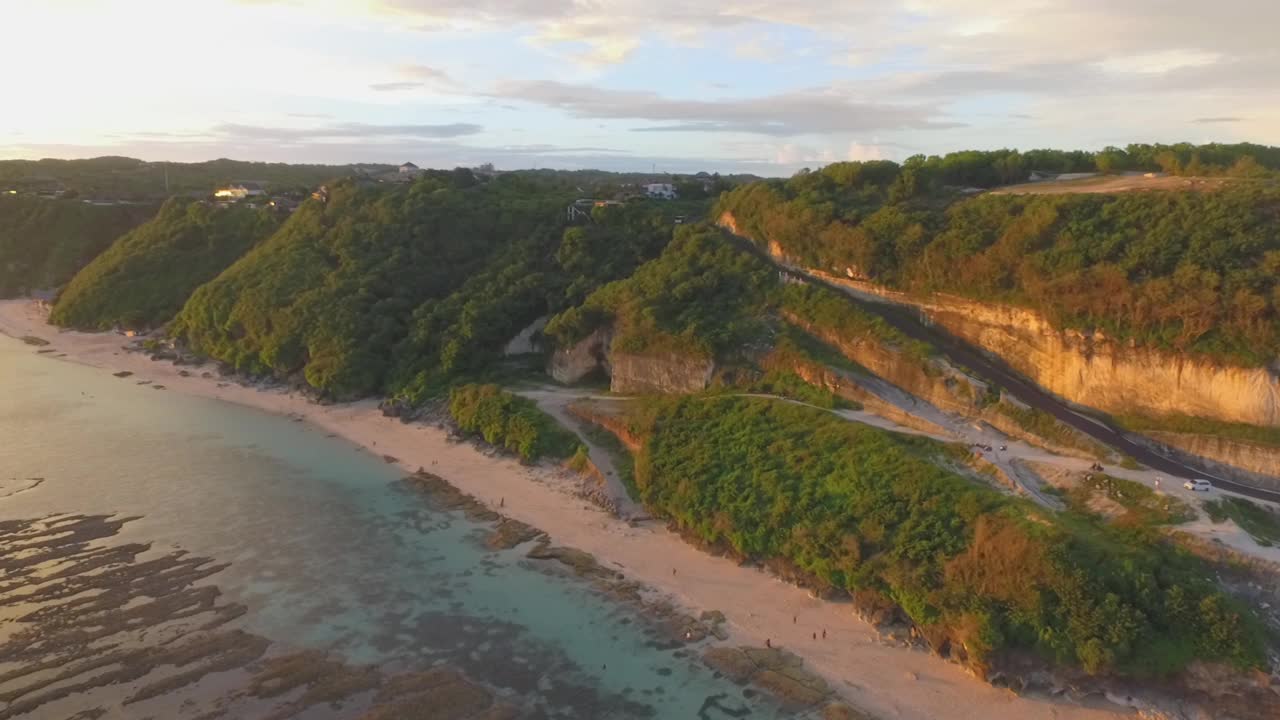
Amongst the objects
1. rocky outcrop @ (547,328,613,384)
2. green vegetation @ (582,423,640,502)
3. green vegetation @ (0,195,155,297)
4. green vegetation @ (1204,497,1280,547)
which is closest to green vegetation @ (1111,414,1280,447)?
green vegetation @ (1204,497,1280,547)

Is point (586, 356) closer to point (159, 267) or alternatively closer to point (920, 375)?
point (920, 375)

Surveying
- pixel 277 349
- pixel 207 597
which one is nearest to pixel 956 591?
pixel 207 597

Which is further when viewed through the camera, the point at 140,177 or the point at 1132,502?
the point at 140,177

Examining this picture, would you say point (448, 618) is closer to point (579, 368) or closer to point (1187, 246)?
point (579, 368)

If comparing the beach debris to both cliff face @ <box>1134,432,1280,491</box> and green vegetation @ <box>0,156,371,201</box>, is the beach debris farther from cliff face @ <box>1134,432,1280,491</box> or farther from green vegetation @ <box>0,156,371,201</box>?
green vegetation @ <box>0,156,371,201</box>

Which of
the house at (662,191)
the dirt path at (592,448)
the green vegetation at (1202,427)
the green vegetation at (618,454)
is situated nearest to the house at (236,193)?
the house at (662,191)

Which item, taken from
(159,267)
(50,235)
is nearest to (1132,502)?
(159,267)

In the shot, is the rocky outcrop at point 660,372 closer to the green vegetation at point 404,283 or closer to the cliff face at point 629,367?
the cliff face at point 629,367
